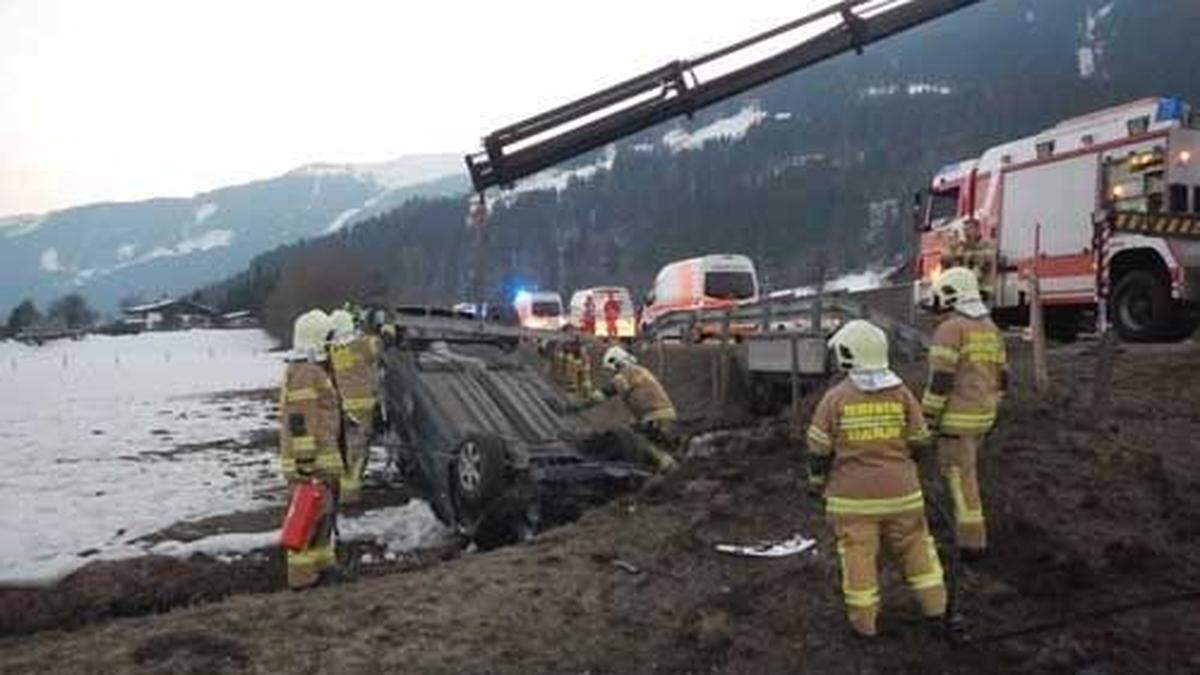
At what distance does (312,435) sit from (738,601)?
3.32m

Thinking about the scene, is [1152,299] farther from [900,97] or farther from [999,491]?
[900,97]

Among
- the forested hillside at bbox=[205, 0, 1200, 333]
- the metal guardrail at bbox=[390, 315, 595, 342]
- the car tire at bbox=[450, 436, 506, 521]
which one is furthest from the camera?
the forested hillside at bbox=[205, 0, 1200, 333]

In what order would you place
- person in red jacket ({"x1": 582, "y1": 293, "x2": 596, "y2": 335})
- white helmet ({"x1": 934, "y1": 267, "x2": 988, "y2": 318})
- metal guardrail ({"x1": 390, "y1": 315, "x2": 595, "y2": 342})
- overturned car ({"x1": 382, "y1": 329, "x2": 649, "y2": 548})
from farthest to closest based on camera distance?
person in red jacket ({"x1": 582, "y1": 293, "x2": 596, "y2": 335}) < metal guardrail ({"x1": 390, "y1": 315, "x2": 595, "y2": 342}) < overturned car ({"x1": 382, "y1": 329, "x2": 649, "y2": 548}) < white helmet ({"x1": 934, "y1": 267, "x2": 988, "y2": 318})

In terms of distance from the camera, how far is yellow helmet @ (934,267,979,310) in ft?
27.2

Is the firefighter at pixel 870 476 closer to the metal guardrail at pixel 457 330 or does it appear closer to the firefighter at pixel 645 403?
the firefighter at pixel 645 403

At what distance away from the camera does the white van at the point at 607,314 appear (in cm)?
3258

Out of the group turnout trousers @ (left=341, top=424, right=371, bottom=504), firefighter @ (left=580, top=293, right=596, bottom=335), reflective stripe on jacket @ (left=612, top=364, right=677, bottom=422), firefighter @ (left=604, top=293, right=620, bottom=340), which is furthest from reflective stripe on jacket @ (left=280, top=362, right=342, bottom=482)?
firefighter @ (left=580, top=293, right=596, bottom=335)

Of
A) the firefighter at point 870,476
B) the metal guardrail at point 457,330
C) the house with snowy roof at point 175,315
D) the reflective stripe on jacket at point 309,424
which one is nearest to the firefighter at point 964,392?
the firefighter at point 870,476

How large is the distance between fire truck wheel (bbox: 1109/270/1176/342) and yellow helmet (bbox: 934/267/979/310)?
8880 millimetres

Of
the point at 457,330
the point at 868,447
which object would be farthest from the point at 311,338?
the point at 457,330

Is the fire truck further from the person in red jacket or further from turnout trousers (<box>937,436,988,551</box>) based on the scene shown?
the person in red jacket

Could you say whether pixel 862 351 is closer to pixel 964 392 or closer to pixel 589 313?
pixel 964 392

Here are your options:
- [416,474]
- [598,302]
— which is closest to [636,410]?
[416,474]

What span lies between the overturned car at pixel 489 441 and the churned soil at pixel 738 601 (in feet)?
3.51
